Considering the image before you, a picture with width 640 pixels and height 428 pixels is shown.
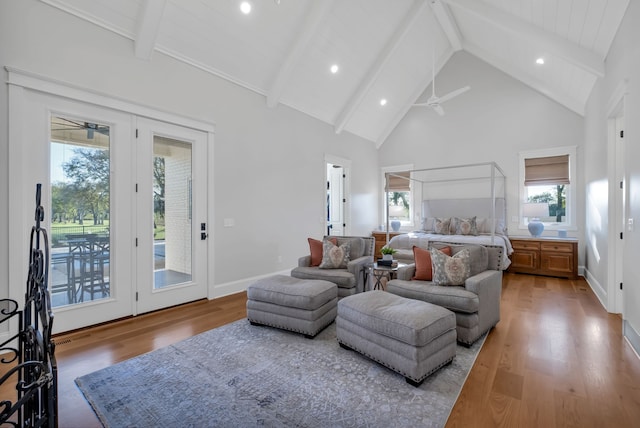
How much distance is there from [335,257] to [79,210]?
2.88 m

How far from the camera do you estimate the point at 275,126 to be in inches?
205

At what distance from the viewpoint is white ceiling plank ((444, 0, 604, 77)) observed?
3.84 metres

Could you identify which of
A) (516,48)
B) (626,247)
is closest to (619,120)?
(626,247)

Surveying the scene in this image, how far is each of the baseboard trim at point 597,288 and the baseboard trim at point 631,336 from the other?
0.92 m

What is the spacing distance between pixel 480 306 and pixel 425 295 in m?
0.48

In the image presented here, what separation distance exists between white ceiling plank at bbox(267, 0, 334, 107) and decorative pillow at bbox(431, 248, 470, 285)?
3.48 m

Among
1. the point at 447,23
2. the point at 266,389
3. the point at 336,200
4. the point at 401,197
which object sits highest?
the point at 447,23

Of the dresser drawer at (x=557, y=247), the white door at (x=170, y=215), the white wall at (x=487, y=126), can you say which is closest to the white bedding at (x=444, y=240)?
the dresser drawer at (x=557, y=247)

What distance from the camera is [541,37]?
408 centimetres

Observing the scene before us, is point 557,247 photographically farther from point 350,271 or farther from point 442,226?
point 350,271

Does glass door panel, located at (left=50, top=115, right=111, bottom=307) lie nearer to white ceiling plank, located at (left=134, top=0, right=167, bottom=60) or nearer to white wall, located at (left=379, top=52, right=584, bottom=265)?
white ceiling plank, located at (left=134, top=0, right=167, bottom=60)

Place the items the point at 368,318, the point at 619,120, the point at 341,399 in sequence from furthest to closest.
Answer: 1. the point at 619,120
2. the point at 368,318
3. the point at 341,399

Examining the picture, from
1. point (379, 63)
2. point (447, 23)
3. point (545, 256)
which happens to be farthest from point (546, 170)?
point (379, 63)

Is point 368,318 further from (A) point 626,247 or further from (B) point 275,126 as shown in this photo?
(B) point 275,126
